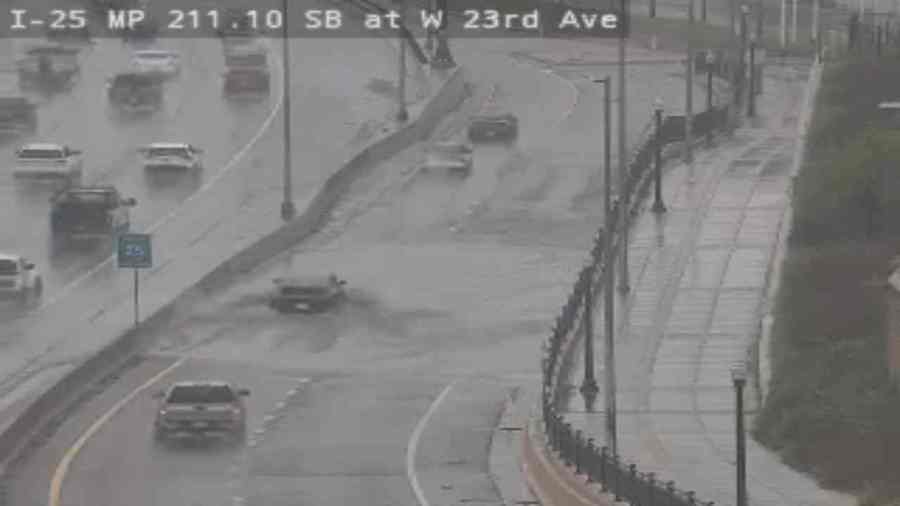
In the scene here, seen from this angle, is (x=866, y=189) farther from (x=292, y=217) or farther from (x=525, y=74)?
(x=525, y=74)

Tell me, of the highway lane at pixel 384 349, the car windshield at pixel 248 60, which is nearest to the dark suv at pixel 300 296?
the highway lane at pixel 384 349

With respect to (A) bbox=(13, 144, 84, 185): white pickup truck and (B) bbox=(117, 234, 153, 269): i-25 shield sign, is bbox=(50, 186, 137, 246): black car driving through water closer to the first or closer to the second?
(A) bbox=(13, 144, 84, 185): white pickup truck

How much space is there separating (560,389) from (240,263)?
22.6 m

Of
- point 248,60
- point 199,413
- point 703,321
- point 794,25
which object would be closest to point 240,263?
point 703,321

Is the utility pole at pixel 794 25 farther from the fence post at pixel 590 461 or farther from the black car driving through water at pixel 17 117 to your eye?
the fence post at pixel 590 461

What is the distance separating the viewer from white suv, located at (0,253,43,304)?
3354 inches

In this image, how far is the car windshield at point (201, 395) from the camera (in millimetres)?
69188

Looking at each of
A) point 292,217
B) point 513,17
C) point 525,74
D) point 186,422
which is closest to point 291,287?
point 292,217

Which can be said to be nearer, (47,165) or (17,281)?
(17,281)

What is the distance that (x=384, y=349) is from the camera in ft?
268

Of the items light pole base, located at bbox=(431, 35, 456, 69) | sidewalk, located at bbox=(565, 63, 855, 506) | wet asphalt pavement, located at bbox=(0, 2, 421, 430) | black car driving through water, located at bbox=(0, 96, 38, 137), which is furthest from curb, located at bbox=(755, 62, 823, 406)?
black car driving through water, located at bbox=(0, 96, 38, 137)

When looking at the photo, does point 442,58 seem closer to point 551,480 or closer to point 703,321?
point 703,321

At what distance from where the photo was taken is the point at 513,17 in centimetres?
15250

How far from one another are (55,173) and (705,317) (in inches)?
1153
